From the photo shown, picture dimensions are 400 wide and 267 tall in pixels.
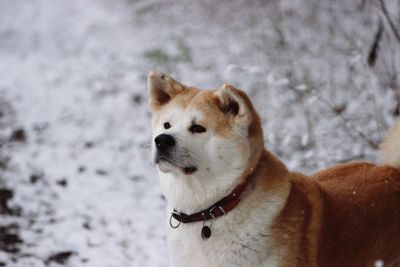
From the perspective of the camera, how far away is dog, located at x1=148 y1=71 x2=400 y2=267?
2.45m

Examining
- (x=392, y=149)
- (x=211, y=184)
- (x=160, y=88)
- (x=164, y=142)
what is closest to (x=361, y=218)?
(x=392, y=149)

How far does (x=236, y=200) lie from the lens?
2.50 metres

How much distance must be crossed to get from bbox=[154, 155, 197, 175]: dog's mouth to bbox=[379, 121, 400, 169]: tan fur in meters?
1.29

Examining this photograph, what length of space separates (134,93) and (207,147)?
4.25m

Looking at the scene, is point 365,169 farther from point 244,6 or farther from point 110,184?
point 244,6

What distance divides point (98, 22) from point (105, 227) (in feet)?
15.5

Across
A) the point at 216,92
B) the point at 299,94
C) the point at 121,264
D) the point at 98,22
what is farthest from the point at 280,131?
the point at 98,22

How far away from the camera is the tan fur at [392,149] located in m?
2.96

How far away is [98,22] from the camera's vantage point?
8.27 m

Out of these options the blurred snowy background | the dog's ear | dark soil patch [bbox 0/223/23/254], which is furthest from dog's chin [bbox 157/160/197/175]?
dark soil patch [bbox 0/223/23/254]

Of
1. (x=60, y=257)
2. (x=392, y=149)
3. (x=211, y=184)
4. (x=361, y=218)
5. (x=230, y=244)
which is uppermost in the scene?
(x=211, y=184)

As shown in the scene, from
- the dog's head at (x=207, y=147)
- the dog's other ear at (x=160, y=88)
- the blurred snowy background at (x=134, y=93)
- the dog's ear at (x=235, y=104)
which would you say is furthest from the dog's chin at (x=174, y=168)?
the blurred snowy background at (x=134, y=93)

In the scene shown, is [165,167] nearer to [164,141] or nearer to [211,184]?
[164,141]

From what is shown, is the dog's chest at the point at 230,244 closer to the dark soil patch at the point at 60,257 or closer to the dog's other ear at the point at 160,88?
the dog's other ear at the point at 160,88
